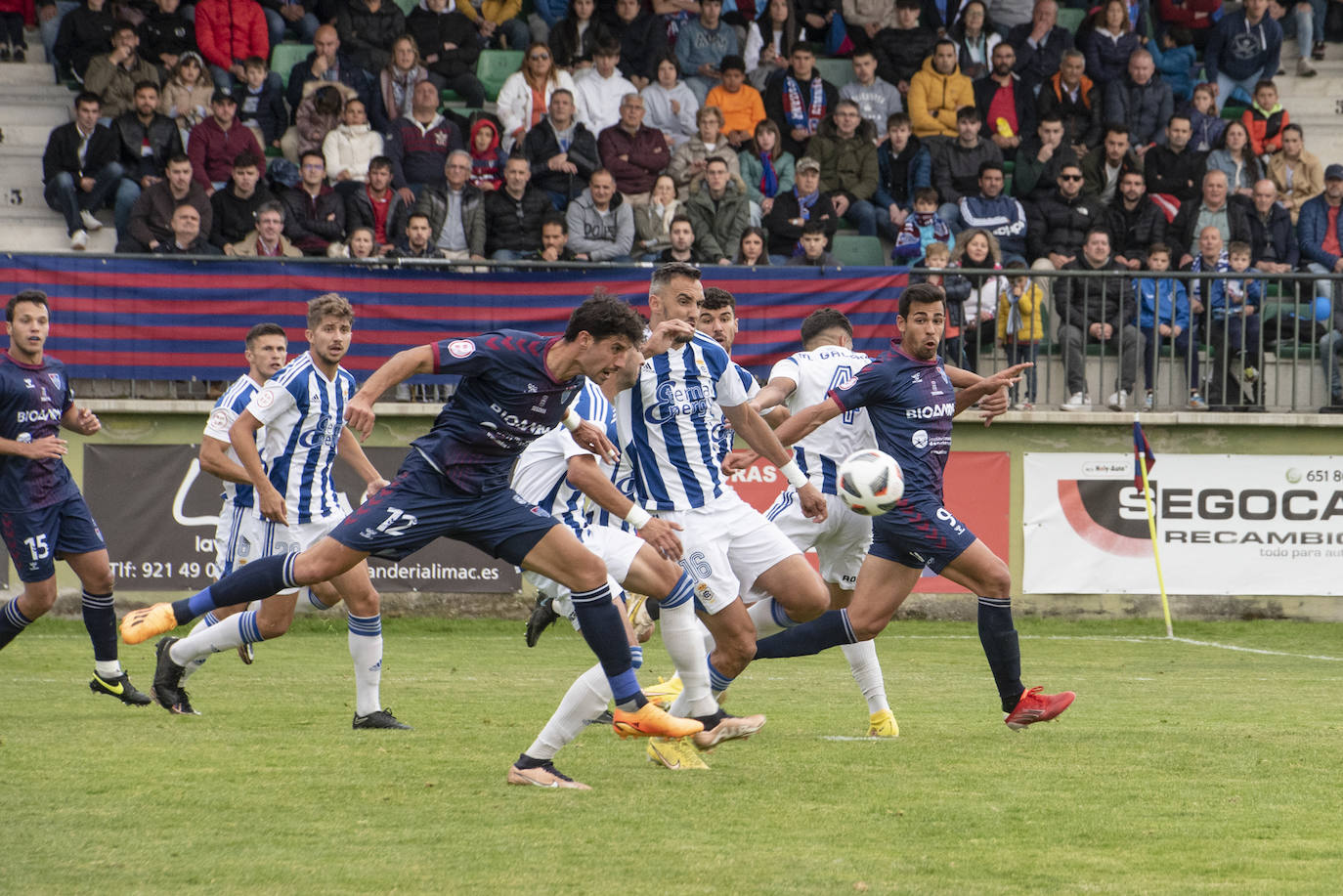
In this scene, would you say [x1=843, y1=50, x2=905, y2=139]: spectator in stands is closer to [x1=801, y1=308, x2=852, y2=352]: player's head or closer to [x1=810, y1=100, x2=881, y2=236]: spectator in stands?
[x1=810, y1=100, x2=881, y2=236]: spectator in stands

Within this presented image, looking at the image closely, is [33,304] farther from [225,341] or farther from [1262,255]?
[1262,255]

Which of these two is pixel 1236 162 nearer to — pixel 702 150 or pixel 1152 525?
pixel 1152 525

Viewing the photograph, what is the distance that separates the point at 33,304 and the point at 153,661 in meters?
3.64

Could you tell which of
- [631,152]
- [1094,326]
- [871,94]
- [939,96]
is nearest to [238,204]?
[631,152]

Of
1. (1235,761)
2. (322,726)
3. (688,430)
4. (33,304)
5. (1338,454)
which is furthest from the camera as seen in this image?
(1338,454)

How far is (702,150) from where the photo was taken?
1769cm

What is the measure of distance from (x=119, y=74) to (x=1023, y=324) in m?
10.2

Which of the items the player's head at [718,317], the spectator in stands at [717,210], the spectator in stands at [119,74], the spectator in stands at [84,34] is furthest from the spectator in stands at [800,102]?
the player's head at [718,317]

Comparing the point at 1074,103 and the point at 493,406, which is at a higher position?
the point at 1074,103

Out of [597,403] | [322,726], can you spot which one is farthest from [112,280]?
[322,726]

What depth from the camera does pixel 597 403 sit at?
31.6 feet

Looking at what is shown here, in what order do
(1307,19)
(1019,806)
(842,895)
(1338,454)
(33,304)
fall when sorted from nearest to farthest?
(842,895) < (1019,806) < (33,304) < (1338,454) < (1307,19)

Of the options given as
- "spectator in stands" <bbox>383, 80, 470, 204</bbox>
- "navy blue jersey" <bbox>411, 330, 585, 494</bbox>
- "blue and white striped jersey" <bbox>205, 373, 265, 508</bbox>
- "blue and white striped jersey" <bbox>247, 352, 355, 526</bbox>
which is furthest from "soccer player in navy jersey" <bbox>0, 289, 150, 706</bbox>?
"spectator in stands" <bbox>383, 80, 470, 204</bbox>

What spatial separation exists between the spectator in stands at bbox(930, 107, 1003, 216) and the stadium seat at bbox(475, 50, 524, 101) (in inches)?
214
